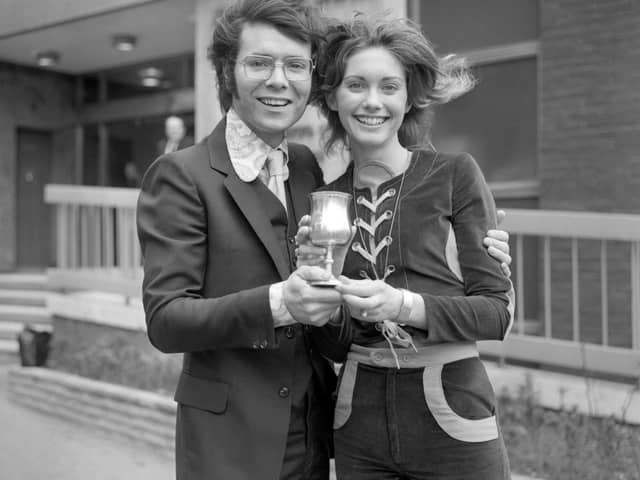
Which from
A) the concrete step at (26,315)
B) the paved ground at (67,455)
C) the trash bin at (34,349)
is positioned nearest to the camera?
the paved ground at (67,455)

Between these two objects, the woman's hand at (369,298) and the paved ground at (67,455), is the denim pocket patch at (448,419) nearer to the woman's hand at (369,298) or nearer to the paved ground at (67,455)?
the woman's hand at (369,298)

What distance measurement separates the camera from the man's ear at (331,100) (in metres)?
2.09

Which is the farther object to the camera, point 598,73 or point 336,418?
point 598,73

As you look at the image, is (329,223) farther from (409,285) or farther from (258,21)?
(258,21)

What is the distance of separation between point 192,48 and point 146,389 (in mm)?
6538

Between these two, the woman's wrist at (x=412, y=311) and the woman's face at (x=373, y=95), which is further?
the woman's face at (x=373, y=95)

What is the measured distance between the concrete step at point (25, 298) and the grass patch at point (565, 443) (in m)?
7.64

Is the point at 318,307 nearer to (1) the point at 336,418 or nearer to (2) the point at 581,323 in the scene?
(1) the point at 336,418

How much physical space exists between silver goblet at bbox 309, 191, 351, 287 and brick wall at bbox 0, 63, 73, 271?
1247 centimetres

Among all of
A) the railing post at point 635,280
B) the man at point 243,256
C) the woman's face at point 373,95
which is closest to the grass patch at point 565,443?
the railing post at point 635,280

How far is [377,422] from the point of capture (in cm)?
191

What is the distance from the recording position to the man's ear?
2094mm

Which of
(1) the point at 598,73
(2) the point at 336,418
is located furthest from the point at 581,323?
(2) the point at 336,418

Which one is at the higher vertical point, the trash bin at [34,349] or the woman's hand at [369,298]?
the woman's hand at [369,298]
